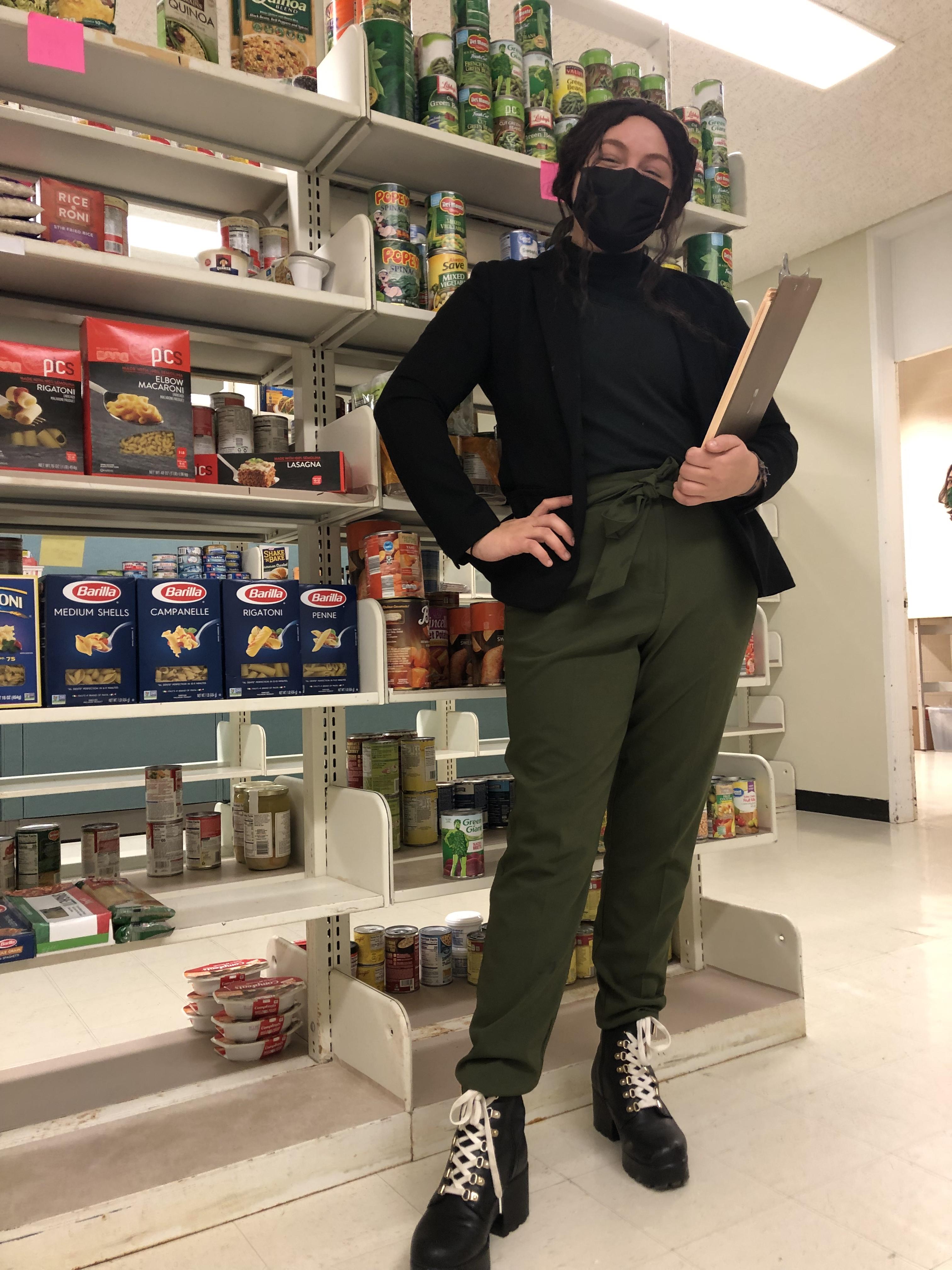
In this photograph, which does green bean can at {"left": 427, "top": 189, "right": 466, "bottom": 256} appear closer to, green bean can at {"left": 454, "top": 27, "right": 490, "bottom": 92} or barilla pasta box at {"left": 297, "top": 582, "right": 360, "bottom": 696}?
green bean can at {"left": 454, "top": 27, "right": 490, "bottom": 92}

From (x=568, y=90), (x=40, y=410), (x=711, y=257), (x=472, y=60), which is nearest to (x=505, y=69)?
(x=472, y=60)

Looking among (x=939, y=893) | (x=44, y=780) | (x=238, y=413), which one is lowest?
(x=939, y=893)

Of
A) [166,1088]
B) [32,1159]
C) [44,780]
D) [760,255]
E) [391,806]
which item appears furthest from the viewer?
[760,255]

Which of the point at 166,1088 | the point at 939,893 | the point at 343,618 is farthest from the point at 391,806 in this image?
the point at 939,893

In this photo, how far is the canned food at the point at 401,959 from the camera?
2.25 meters

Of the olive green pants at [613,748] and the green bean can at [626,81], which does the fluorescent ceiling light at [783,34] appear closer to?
the green bean can at [626,81]

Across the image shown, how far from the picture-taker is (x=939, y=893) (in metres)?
3.56

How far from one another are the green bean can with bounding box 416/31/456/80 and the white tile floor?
2.25 metres

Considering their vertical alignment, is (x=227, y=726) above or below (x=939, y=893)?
above

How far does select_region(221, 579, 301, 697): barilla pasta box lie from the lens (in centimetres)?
179

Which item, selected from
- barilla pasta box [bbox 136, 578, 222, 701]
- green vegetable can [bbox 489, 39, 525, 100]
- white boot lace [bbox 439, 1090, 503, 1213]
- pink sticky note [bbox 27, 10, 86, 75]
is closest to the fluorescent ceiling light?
green vegetable can [bbox 489, 39, 525, 100]

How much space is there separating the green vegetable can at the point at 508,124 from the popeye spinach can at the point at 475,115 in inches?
1.2

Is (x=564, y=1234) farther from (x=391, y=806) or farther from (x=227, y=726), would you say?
(x=227, y=726)

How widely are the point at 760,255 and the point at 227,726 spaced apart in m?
4.08
